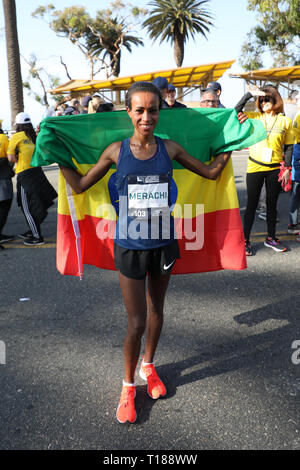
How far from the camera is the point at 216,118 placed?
2.91m

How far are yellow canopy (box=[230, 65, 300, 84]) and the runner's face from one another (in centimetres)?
1514

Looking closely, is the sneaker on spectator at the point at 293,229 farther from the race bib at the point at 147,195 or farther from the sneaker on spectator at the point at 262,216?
the race bib at the point at 147,195

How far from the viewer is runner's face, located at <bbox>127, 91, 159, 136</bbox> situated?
2127mm

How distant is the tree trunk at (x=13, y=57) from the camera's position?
1569 centimetres

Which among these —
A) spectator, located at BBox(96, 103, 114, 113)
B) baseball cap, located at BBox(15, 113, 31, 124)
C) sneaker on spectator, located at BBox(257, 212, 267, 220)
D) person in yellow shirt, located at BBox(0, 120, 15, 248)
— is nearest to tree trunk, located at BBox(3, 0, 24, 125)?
person in yellow shirt, located at BBox(0, 120, 15, 248)

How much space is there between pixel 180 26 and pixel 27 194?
4094 cm

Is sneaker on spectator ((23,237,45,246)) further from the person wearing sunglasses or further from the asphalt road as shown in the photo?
the person wearing sunglasses

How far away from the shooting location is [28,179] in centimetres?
593

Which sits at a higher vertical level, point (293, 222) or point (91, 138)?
point (91, 138)

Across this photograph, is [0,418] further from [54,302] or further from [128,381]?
[54,302]

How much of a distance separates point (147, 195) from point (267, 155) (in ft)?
10.8

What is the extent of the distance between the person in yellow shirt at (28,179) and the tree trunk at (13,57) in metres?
12.4

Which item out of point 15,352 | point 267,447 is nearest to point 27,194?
point 15,352

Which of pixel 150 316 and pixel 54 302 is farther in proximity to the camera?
pixel 54 302
